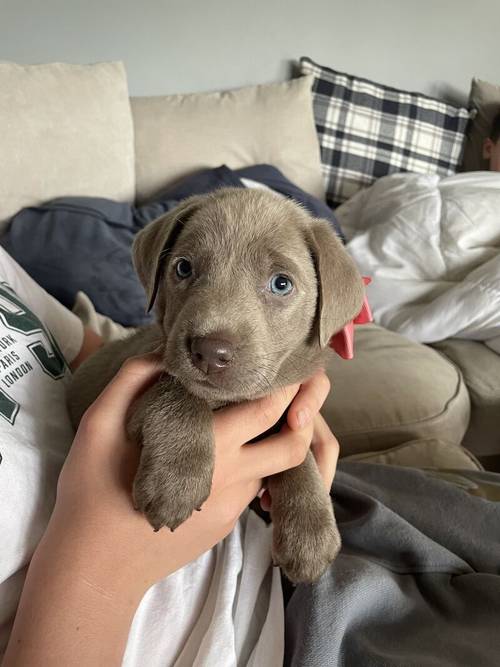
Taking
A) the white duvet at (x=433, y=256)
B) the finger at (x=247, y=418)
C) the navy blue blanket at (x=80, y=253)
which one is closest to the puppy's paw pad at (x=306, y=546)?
the finger at (x=247, y=418)

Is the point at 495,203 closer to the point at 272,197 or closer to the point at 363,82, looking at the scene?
the point at 363,82

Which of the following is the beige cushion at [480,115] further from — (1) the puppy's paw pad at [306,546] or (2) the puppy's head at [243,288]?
(1) the puppy's paw pad at [306,546]

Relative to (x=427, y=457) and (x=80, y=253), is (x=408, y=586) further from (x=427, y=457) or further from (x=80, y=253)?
(x=80, y=253)

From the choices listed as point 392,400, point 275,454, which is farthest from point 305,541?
point 392,400

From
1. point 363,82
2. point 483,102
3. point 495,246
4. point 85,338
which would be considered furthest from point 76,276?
point 483,102

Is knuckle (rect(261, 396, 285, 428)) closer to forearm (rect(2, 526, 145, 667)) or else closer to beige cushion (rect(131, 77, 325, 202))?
forearm (rect(2, 526, 145, 667))
